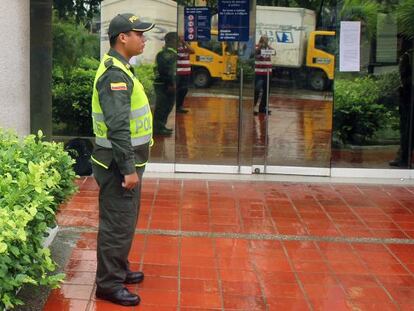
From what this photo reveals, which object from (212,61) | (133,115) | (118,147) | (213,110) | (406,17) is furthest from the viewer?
(213,110)

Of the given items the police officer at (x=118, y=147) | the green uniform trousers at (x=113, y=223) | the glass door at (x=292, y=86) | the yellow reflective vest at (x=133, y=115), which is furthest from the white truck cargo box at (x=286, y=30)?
the green uniform trousers at (x=113, y=223)

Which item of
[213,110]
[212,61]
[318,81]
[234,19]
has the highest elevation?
[234,19]

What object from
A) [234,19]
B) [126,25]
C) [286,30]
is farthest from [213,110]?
[126,25]

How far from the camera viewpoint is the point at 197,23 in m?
8.36

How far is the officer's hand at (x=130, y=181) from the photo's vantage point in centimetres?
403

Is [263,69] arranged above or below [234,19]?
below

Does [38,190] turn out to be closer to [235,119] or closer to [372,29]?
[235,119]

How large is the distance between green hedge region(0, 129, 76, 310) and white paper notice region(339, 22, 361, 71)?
4886 millimetres

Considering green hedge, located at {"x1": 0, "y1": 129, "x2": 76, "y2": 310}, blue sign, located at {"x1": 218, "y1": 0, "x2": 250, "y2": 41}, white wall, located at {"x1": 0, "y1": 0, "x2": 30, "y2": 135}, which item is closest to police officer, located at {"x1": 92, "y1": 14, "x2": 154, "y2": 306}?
green hedge, located at {"x1": 0, "y1": 129, "x2": 76, "y2": 310}

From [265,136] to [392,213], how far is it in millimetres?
2281

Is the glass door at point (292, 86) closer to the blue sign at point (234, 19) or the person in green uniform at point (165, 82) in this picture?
the blue sign at point (234, 19)

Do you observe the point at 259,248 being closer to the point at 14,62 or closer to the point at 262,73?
the point at 14,62

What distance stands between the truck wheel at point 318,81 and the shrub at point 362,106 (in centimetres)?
17

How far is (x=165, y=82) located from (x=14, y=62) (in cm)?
311
